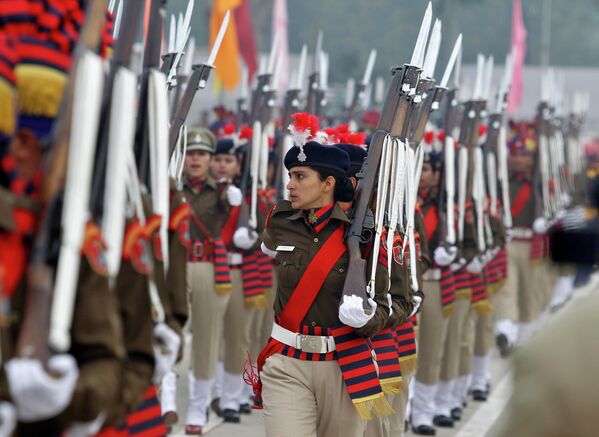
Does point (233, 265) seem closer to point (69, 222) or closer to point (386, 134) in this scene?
point (386, 134)

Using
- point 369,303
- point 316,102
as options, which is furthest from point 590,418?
point 316,102

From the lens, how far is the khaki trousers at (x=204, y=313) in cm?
972

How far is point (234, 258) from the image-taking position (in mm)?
10367

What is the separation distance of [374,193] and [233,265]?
3604 mm

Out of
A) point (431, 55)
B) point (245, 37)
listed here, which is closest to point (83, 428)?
point (431, 55)

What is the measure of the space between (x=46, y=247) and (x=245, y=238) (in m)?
6.57

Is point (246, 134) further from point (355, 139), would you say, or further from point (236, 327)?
point (355, 139)

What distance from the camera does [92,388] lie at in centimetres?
369

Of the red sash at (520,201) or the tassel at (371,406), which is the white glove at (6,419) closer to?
the tassel at (371,406)

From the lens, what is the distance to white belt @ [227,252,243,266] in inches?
408

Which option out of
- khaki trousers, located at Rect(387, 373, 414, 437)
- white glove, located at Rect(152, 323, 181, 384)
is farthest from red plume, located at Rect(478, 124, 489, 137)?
white glove, located at Rect(152, 323, 181, 384)

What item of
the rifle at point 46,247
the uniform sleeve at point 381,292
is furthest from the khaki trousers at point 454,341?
the rifle at point 46,247

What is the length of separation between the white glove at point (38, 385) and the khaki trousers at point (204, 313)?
6.18m

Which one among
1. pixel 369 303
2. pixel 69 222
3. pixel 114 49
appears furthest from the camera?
pixel 369 303
